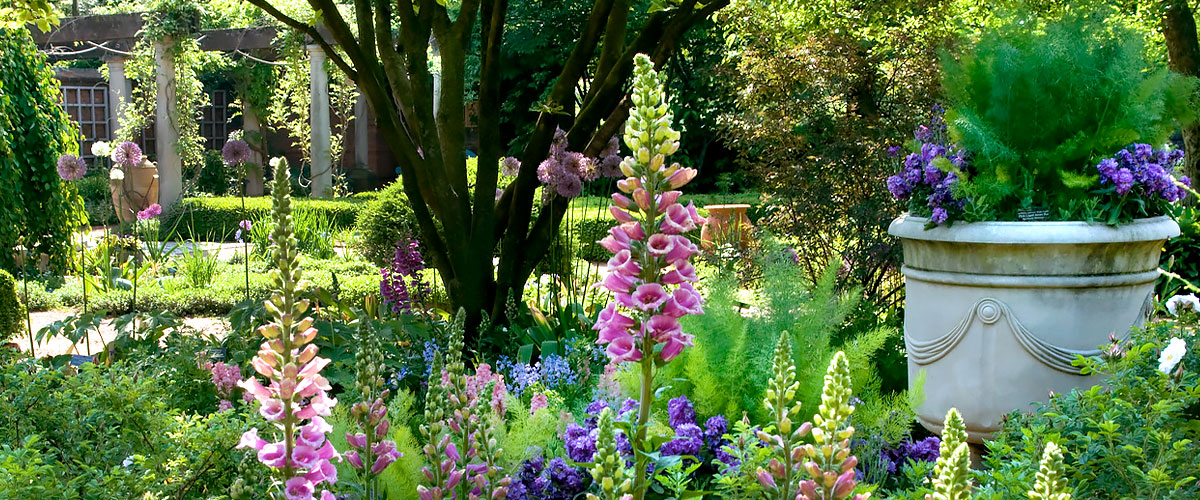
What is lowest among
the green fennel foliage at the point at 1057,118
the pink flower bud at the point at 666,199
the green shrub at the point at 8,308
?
the green shrub at the point at 8,308

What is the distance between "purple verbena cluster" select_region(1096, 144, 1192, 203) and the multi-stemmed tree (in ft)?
5.96

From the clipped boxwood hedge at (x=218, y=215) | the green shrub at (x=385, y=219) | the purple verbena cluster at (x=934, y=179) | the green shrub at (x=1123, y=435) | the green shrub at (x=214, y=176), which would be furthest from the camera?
the green shrub at (x=214, y=176)

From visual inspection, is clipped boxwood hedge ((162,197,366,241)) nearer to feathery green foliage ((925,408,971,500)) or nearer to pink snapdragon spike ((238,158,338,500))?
pink snapdragon spike ((238,158,338,500))

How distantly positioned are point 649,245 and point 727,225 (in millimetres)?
8159

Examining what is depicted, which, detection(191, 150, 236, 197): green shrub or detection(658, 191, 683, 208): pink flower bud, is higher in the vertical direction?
detection(658, 191, 683, 208): pink flower bud

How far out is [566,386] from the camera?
10.3 feet

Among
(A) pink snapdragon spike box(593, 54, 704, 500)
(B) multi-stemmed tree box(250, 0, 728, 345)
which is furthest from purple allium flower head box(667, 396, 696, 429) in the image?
(B) multi-stemmed tree box(250, 0, 728, 345)

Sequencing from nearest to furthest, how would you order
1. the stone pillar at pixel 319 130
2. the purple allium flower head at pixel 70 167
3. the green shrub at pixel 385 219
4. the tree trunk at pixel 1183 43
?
the purple allium flower head at pixel 70 167, the green shrub at pixel 385 219, the tree trunk at pixel 1183 43, the stone pillar at pixel 319 130

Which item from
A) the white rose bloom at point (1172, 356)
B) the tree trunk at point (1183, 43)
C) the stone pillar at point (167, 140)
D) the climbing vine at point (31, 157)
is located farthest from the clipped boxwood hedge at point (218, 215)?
the white rose bloom at point (1172, 356)

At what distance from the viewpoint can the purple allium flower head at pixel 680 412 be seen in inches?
89.0

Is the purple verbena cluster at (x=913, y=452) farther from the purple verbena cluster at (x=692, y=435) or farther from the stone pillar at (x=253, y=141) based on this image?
the stone pillar at (x=253, y=141)

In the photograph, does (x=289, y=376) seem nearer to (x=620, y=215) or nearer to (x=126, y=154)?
(x=620, y=215)

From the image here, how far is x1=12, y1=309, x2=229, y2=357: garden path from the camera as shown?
5.18 meters

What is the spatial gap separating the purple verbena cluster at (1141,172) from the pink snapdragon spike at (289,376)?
2.44 meters
